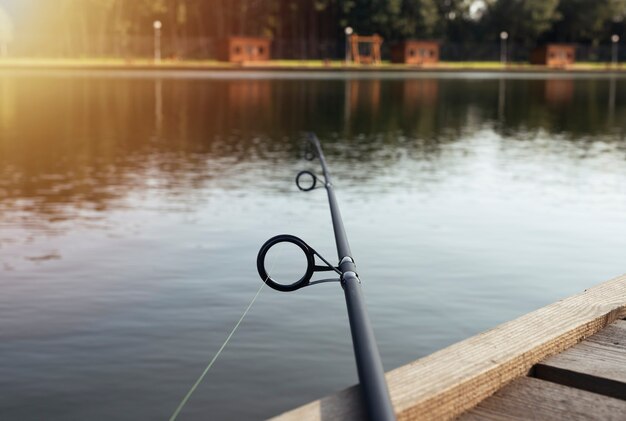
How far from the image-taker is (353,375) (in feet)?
24.5

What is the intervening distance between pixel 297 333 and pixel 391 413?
5.31m

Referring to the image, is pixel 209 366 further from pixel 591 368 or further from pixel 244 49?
pixel 244 49

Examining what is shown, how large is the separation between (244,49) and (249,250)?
8808 cm

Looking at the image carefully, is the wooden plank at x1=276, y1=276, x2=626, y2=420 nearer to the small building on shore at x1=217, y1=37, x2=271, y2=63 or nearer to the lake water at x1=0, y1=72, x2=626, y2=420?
the lake water at x1=0, y1=72, x2=626, y2=420

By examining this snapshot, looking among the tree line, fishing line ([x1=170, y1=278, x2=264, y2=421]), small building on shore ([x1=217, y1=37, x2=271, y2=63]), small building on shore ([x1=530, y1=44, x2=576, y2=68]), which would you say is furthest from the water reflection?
the tree line

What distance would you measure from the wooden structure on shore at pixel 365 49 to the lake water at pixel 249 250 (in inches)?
3080

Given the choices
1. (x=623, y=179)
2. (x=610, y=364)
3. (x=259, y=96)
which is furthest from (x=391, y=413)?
(x=259, y=96)

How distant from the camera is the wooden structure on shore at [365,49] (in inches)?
4213

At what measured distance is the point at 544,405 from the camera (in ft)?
13.4

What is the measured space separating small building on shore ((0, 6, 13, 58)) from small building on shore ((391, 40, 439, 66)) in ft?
140

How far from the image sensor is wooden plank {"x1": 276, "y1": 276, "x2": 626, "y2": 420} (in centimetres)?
370

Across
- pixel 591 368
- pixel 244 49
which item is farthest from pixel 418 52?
pixel 591 368

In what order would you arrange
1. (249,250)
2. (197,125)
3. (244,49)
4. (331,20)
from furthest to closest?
(331,20)
(244,49)
(197,125)
(249,250)

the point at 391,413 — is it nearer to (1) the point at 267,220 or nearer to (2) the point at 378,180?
(1) the point at 267,220
